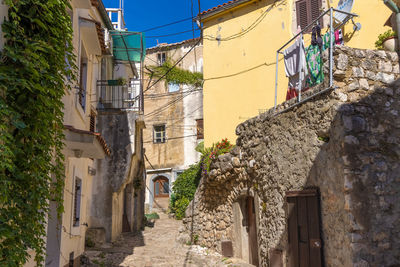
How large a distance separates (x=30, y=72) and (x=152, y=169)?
21787mm

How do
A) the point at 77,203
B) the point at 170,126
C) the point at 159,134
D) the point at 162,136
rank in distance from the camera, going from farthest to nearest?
the point at 159,134
the point at 162,136
the point at 170,126
the point at 77,203

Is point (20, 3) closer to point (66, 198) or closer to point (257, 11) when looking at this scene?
point (66, 198)

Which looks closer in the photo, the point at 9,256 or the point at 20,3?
the point at 9,256

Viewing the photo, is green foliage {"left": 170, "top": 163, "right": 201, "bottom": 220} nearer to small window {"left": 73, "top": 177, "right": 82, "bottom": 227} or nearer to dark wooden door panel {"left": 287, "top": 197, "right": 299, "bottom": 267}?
small window {"left": 73, "top": 177, "right": 82, "bottom": 227}

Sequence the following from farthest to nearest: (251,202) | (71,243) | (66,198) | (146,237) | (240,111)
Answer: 1. (146,237)
2. (240,111)
3. (251,202)
4. (71,243)
5. (66,198)

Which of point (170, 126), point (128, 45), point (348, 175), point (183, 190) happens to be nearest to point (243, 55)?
point (128, 45)

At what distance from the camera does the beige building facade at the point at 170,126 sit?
25219 mm

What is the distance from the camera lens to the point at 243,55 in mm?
13805

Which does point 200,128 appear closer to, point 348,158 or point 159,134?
point 159,134

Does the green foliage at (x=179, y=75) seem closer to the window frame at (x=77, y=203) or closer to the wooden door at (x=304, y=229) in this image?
the window frame at (x=77, y=203)

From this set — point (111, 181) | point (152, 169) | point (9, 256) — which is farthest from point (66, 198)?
point (152, 169)

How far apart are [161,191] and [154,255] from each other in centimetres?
1431

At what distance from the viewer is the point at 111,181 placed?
41.0 ft

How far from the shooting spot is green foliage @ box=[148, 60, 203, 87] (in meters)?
26.5
